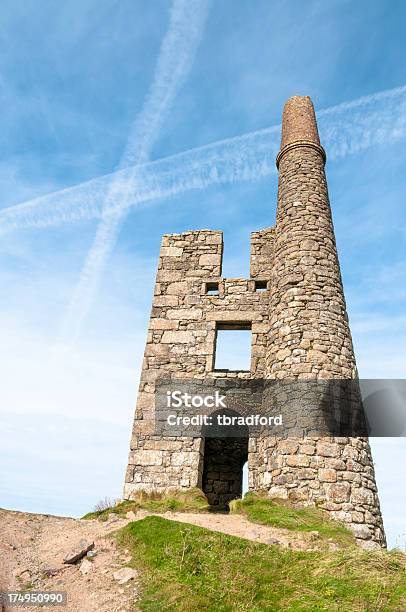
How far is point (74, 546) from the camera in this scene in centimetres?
716

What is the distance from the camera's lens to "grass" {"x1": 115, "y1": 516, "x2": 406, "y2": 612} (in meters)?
5.07

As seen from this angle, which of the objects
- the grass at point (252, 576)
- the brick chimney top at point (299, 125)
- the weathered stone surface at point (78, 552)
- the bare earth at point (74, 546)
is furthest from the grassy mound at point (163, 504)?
the brick chimney top at point (299, 125)

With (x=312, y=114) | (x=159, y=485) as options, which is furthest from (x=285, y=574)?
(x=312, y=114)

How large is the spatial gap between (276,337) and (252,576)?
602 cm

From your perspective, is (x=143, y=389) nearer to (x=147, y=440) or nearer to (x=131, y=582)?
(x=147, y=440)

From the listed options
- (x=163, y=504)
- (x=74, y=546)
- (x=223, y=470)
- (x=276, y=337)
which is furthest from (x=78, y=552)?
(x=223, y=470)

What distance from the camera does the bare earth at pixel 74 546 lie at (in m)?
5.77

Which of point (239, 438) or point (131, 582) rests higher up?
point (239, 438)

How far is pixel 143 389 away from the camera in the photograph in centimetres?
1216

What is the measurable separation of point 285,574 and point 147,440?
20.3 ft

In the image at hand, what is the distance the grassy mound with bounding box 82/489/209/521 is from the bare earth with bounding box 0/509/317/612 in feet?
1.30

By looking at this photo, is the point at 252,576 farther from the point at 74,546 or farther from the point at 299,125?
the point at 299,125

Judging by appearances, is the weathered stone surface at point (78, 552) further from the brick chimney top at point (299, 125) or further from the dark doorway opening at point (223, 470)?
the brick chimney top at point (299, 125)

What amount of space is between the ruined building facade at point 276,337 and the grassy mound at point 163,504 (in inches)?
18.0
